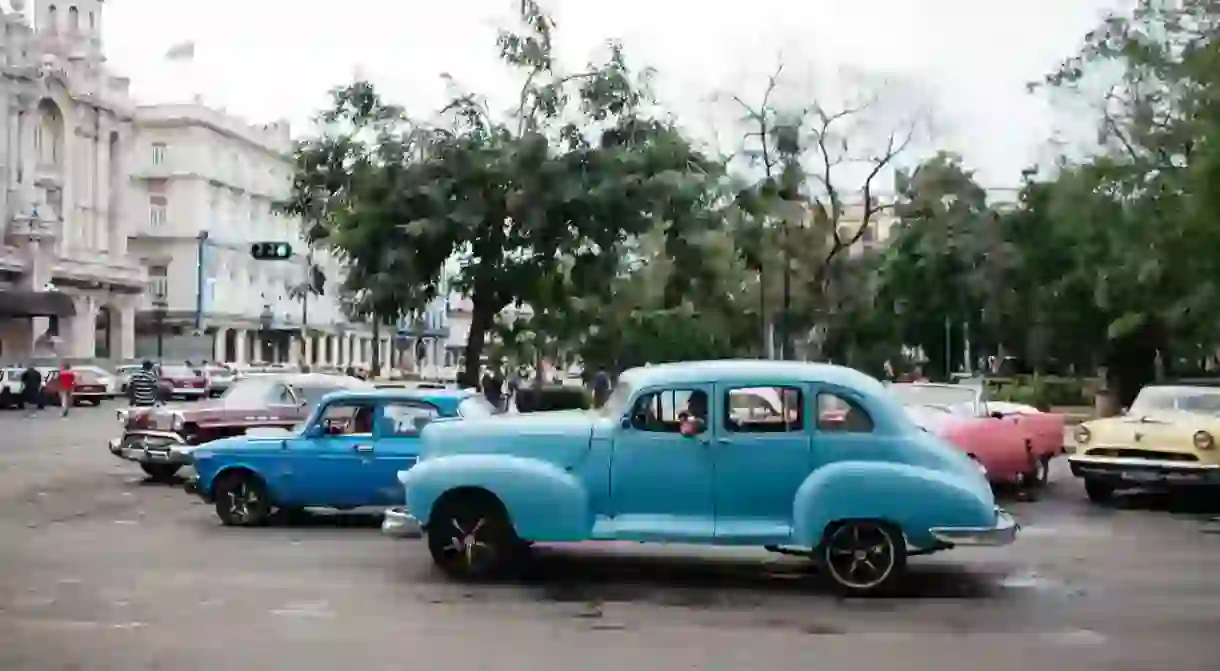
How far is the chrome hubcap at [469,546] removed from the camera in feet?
36.8

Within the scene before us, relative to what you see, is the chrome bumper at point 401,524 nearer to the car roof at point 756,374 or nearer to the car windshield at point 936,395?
the car roof at point 756,374

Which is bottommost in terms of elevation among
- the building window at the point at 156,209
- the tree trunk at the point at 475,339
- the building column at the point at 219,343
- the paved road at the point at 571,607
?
the paved road at the point at 571,607

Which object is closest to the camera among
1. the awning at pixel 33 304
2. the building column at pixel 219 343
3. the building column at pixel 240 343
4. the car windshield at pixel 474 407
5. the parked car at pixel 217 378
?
the car windshield at pixel 474 407

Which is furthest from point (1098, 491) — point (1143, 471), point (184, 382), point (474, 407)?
point (184, 382)

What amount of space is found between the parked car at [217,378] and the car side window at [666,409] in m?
44.1

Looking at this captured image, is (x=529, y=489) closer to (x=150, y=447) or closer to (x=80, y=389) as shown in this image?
(x=150, y=447)

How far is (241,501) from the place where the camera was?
14.9 m

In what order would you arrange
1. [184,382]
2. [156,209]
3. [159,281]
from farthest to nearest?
[156,209] → [159,281] → [184,382]

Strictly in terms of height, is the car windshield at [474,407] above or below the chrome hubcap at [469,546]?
above

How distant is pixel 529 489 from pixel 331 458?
4226 mm

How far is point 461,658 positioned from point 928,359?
5382 centimetres

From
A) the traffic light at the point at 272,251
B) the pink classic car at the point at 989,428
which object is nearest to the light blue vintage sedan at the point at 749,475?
the pink classic car at the point at 989,428

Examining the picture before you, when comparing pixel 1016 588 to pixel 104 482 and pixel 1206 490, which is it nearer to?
pixel 1206 490

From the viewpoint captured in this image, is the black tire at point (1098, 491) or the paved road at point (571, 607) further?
the black tire at point (1098, 491)
